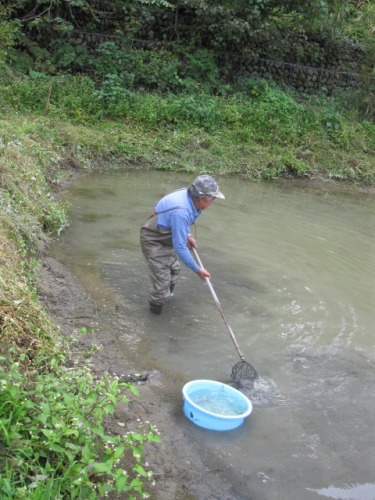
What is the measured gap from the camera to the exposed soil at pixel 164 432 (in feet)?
10.4

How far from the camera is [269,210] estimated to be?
32.3ft

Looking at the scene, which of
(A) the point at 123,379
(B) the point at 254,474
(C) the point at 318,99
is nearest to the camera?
(B) the point at 254,474

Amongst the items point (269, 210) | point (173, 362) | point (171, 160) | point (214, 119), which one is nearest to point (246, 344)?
point (173, 362)

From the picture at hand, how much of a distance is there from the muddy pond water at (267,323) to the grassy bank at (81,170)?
645mm

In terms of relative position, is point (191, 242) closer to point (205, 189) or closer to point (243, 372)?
point (205, 189)

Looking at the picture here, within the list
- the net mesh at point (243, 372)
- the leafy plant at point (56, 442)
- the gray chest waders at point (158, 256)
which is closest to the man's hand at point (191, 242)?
the gray chest waders at point (158, 256)

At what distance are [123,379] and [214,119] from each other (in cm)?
1090

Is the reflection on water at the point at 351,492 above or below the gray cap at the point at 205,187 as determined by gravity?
below

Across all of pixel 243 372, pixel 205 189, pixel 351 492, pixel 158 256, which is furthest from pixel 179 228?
pixel 351 492

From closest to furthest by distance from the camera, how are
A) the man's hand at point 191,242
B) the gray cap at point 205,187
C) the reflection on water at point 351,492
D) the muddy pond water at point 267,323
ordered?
the reflection on water at point 351,492 < the muddy pond water at point 267,323 < the gray cap at point 205,187 < the man's hand at point 191,242

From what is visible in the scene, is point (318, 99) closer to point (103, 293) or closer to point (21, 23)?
point (21, 23)

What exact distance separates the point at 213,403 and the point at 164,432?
1.56 feet

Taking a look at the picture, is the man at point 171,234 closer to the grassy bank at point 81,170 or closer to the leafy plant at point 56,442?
the grassy bank at point 81,170

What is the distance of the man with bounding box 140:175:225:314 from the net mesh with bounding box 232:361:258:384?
2.90 feet
